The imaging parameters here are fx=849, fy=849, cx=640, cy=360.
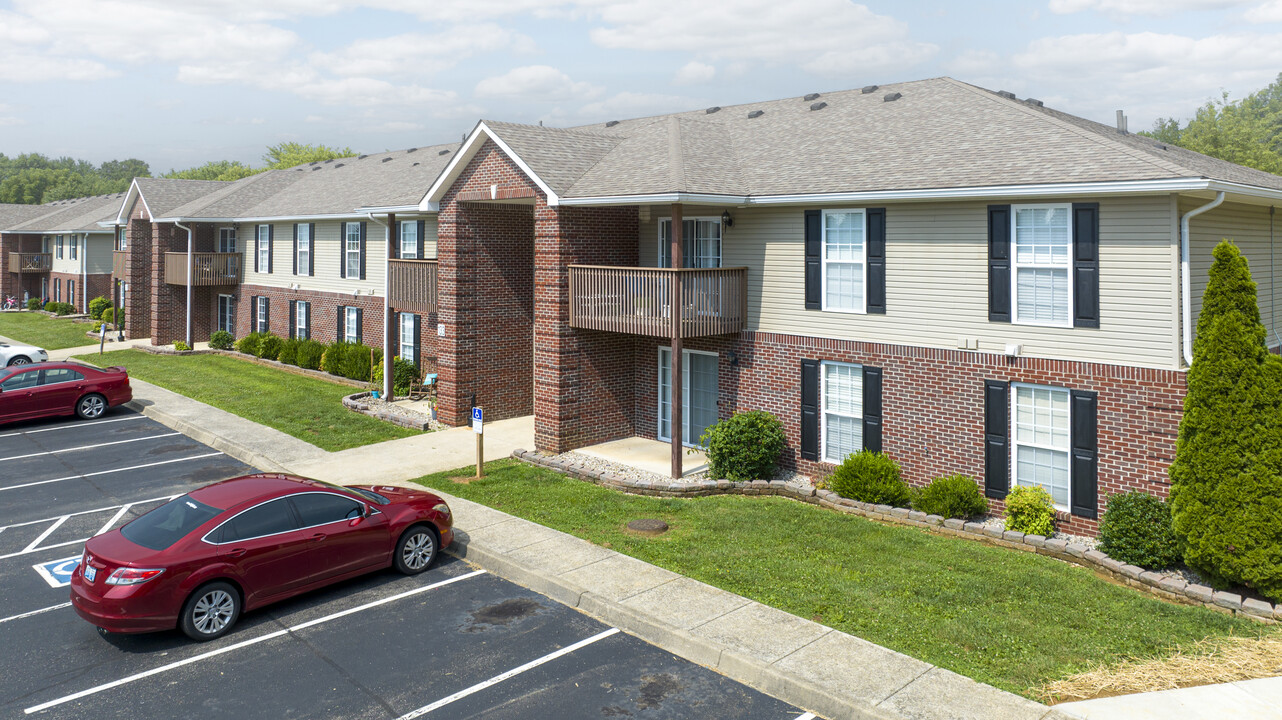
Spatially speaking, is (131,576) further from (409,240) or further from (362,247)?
(362,247)

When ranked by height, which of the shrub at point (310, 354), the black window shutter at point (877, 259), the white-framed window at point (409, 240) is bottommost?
the shrub at point (310, 354)

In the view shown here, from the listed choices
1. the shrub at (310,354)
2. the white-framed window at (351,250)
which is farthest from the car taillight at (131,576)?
the shrub at (310,354)

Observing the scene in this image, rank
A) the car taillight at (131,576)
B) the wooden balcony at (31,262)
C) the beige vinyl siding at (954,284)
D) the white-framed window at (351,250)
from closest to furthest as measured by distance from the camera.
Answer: the car taillight at (131,576) < the beige vinyl siding at (954,284) < the white-framed window at (351,250) < the wooden balcony at (31,262)

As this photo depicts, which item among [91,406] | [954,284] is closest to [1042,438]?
[954,284]

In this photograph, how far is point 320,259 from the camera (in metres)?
33.2

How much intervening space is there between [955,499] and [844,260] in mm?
5058

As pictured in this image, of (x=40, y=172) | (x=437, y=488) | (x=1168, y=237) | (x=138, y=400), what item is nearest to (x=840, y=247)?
(x=1168, y=237)

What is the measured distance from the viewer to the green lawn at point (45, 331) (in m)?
40.8

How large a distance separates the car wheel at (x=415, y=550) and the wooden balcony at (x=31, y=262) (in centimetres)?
6114

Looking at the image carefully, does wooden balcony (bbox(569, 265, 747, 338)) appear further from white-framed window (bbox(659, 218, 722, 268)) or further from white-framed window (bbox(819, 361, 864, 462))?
white-framed window (bbox(819, 361, 864, 462))

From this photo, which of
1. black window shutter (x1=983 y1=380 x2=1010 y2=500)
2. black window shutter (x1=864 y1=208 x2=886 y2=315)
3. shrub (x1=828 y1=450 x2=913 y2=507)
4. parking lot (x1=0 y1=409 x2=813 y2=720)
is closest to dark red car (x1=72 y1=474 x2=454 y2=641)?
parking lot (x1=0 y1=409 x2=813 y2=720)

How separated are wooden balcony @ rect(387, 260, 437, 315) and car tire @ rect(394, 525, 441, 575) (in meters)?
12.9

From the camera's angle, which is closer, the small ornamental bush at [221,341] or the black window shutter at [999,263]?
the black window shutter at [999,263]

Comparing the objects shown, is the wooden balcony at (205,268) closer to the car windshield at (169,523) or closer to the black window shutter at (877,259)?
the car windshield at (169,523)
